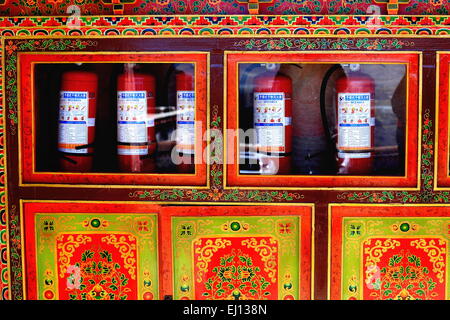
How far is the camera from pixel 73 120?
2.28 metres

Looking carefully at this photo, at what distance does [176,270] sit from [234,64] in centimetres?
92

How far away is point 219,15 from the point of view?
6.97ft

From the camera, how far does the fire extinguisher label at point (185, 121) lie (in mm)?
2232

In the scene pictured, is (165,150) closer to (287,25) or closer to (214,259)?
(214,259)

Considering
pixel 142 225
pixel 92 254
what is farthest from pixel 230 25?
pixel 92 254

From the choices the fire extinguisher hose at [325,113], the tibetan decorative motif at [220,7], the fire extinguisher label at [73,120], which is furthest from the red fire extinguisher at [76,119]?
the fire extinguisher hose at [325,113]

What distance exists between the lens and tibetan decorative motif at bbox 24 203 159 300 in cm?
221

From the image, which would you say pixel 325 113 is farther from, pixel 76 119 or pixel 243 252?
pixel 76 119

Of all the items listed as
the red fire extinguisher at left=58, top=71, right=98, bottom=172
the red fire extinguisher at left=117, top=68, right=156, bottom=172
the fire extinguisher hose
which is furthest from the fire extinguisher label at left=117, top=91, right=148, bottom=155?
the fire extinguisher hose

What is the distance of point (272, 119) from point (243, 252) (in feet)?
1.94

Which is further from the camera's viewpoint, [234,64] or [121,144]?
[121,144]

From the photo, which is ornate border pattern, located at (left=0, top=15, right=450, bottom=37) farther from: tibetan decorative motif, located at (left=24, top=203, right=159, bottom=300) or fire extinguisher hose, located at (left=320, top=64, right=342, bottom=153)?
tibetan decorative motif, located at (left=24, top=203, right=159, bottom=300)

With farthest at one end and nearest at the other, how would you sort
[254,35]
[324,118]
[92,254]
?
1. [324,118]
2. [92,254]
3. [254,35]

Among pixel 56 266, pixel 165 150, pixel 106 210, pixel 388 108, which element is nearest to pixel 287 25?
pixel 388 108
